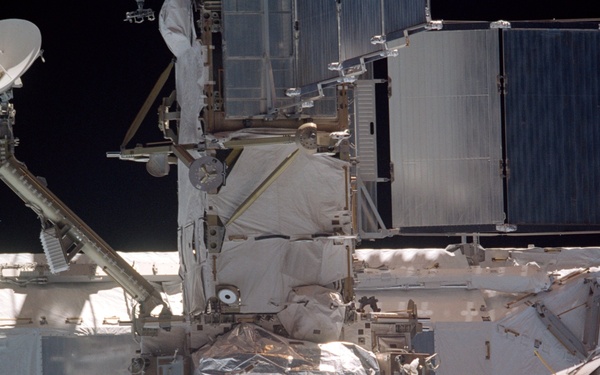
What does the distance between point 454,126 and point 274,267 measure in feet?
11.0

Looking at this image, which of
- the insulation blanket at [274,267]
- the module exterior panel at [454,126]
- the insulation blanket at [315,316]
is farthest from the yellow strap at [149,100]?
the insulation blanket at [315,316]

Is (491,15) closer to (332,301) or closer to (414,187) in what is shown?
(414,187)

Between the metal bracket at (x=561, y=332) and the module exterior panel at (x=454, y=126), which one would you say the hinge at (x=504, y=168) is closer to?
the module exterior panel at (x=454, y=126)

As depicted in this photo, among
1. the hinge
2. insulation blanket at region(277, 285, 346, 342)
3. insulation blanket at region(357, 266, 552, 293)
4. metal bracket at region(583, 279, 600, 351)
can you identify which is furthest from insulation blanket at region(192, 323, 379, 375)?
the hinge

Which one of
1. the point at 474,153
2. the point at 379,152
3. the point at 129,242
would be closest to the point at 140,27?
the point at 129,242

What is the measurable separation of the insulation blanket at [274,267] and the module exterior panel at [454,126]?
7.23 feet

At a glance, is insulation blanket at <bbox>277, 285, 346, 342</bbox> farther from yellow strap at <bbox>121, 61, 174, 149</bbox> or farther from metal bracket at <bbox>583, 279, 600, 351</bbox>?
metal bracket at <bbox>583, 279, 600, 351</bbox>

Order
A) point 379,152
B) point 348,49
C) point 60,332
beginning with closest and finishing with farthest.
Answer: point 348,49 < point 60,332 < point 379,152

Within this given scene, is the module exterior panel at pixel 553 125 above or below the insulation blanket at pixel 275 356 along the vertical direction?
above

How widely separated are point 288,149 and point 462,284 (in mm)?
3332

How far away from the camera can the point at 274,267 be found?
14367 mm

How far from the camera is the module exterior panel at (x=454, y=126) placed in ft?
53.3

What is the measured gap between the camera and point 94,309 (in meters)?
15.8

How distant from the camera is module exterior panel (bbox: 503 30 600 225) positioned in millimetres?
16328
